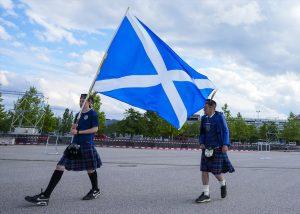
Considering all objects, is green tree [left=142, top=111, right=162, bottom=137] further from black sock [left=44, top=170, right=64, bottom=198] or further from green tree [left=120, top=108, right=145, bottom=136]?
black sock [left=44, top=170, right=64, bottom=198]

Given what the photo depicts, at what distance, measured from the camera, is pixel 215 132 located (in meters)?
7.40

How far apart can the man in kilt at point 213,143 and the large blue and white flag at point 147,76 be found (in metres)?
0.28

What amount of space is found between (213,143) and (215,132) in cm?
21

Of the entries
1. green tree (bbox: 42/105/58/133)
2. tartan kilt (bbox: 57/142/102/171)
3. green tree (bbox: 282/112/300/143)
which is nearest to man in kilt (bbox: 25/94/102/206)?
tartan kilt (bbox: 57/142/102/171)

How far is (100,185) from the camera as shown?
347 inches

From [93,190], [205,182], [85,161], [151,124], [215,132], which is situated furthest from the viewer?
[151,124]

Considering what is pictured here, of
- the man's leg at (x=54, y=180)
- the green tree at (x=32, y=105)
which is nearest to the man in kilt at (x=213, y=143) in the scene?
the man's leg at (x=54, y=180)

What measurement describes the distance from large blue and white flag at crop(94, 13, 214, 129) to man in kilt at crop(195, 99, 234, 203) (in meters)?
0.28

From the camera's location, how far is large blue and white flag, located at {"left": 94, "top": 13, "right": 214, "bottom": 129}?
689 centimetres

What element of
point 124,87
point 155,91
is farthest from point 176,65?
point 124,87

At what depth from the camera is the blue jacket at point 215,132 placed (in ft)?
24.1

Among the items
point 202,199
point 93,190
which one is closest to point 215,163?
point 202,199

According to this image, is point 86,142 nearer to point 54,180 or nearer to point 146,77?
point 54,180

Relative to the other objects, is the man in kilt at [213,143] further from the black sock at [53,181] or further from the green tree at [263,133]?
the green tree at [263,133]
